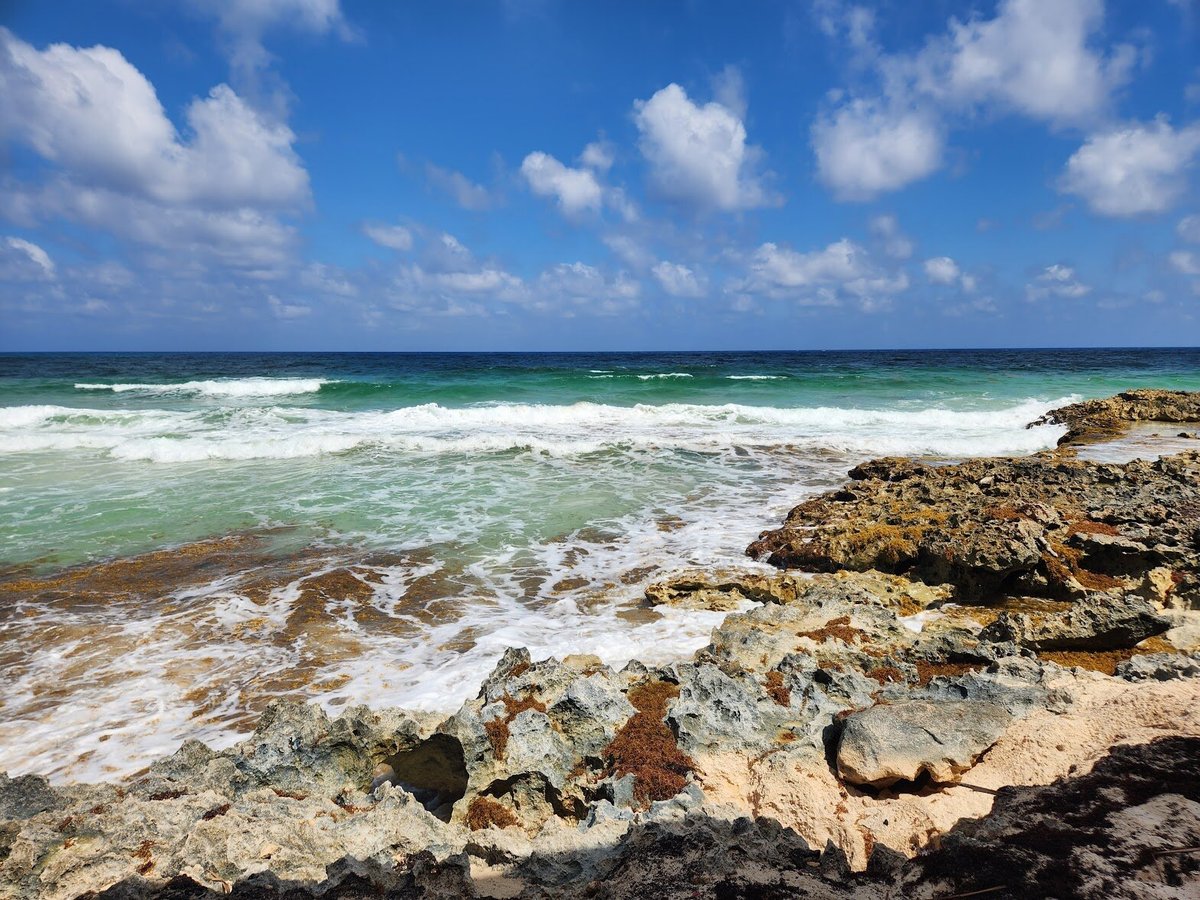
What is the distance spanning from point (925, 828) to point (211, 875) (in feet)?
10.3

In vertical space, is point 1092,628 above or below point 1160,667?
below

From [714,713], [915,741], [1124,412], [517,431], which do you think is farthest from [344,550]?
[1124,412]

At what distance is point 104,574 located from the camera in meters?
8.06

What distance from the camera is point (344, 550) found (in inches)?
358

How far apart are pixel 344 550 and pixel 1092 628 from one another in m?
8.74

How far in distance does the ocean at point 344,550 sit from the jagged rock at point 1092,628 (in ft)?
8.62

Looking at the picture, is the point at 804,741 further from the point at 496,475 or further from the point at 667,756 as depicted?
the point at 496,475

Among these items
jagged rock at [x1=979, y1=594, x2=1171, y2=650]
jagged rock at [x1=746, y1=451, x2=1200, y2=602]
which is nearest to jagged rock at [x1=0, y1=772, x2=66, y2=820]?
jagged rock at [x1=979, y1=594, x2=1171, y2=650]

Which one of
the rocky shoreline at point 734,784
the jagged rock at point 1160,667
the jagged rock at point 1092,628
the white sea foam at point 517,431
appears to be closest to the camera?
the rocky shoreline at point 734,784

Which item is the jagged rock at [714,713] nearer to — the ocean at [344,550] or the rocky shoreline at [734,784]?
the rocky shoreline at [734,784]

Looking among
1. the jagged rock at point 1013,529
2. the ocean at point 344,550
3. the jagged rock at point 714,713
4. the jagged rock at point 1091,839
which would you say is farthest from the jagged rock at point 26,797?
the jagged rock at point 1013,529

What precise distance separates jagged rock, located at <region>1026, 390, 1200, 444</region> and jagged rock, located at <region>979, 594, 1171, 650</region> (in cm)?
1640

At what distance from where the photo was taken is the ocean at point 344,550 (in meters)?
5.38

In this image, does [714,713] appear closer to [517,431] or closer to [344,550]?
[344,550]
